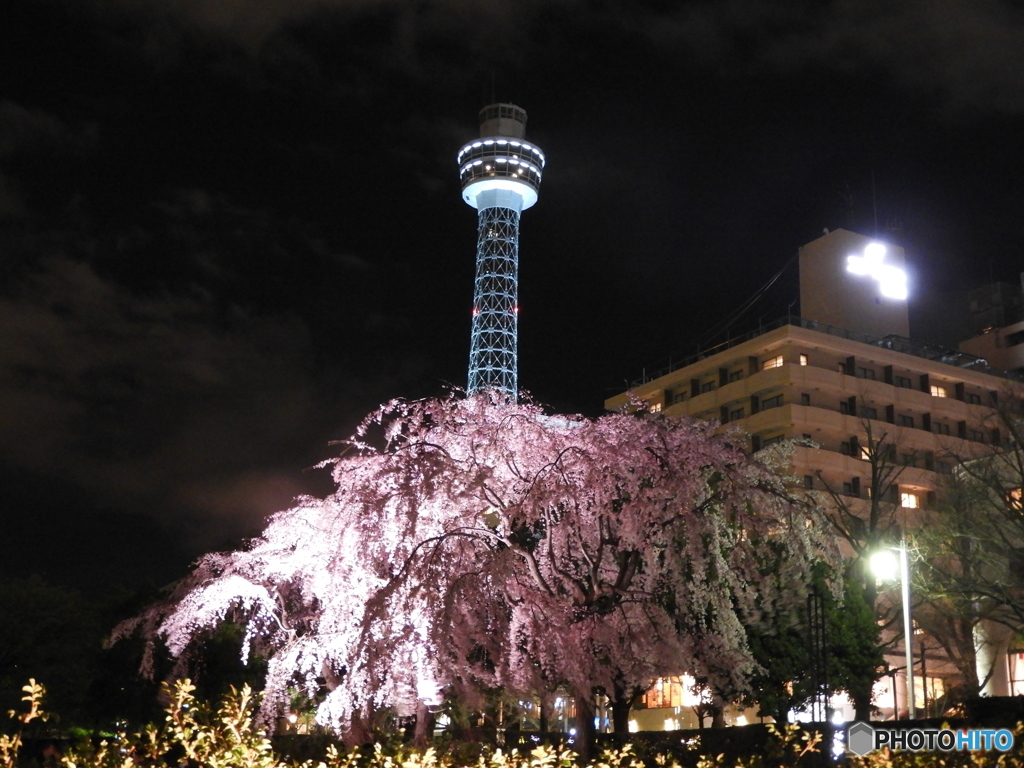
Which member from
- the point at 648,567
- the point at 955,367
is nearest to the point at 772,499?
the point at 648,567

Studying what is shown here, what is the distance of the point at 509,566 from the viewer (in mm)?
15109

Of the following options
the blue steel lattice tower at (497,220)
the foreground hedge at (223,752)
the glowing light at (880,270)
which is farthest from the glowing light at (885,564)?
the blue steel lattice tower at (497,220)

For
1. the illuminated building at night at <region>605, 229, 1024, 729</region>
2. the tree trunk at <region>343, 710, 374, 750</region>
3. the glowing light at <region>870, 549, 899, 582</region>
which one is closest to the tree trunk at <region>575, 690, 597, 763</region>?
the tree trunk at <region>343, 710, 374, 750</region>

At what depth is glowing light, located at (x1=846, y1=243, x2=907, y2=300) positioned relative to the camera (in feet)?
190

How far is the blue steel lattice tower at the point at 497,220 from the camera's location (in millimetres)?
70875

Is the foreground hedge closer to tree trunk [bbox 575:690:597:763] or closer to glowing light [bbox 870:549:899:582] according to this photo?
tree trunk [bbox 575:690:597:763]

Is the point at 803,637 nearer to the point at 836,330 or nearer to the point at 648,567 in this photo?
the point at 648,567

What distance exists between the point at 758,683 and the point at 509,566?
44.4ft

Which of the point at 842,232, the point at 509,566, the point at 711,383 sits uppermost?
the point at 842,232

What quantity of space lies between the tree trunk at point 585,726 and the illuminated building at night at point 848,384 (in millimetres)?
36299

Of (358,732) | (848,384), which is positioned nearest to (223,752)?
(358,732)

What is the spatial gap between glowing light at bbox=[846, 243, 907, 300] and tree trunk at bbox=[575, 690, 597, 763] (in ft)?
154

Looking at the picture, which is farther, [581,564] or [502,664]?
[581,564]

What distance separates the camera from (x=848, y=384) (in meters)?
55.3
